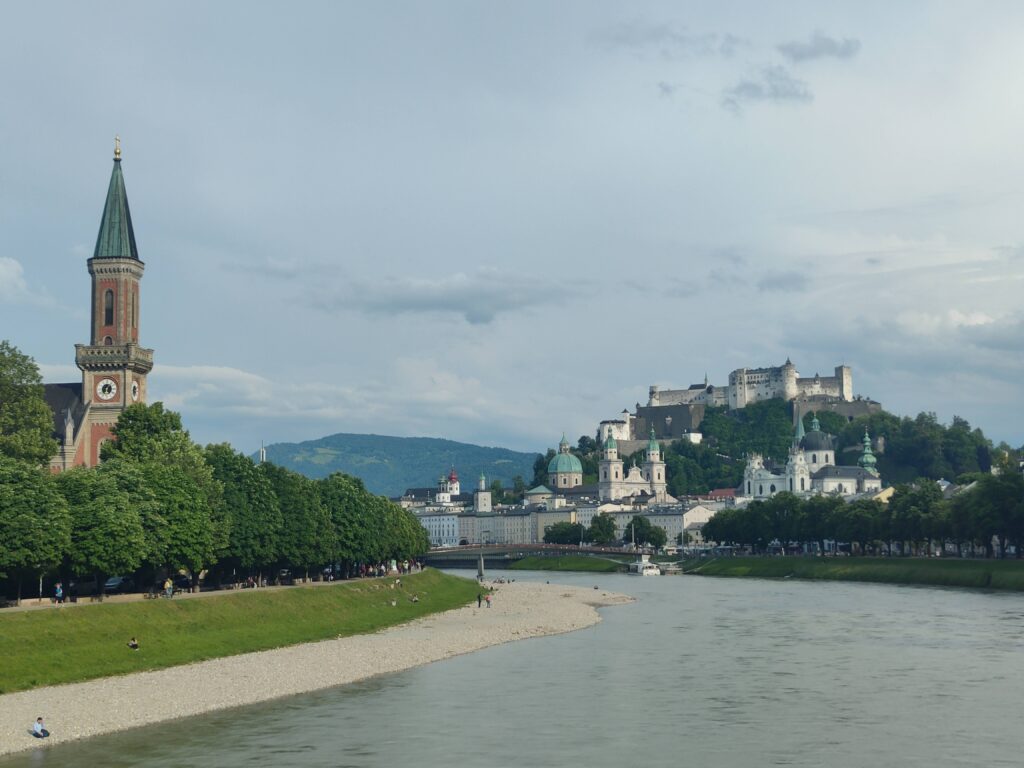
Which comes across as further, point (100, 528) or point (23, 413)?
point (23, 413)

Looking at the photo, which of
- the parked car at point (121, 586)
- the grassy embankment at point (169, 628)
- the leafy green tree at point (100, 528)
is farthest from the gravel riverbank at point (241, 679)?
the parked car at point (121, 586)

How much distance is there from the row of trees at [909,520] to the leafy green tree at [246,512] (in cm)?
6639

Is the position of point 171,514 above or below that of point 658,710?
above

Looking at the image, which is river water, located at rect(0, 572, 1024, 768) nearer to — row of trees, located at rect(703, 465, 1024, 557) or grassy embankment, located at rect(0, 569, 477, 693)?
grassy embankment, located at rect(0, 569, 477, 693)

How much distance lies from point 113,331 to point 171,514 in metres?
42.7

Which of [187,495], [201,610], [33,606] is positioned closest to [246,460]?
[187,495]

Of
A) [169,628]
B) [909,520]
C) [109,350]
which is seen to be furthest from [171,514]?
[909,520]

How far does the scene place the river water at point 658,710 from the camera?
153ft

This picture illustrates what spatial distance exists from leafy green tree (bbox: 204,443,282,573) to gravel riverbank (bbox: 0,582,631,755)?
31.9 ft

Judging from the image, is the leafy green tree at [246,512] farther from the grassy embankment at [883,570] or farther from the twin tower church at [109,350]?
the grassy embankment at [883,570]

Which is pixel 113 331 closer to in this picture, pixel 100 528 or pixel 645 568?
pixel 100 528

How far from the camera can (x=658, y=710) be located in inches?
2205

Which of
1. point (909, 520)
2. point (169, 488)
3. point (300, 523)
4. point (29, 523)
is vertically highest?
point (169, 488)

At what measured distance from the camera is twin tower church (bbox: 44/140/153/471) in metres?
114
